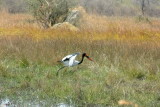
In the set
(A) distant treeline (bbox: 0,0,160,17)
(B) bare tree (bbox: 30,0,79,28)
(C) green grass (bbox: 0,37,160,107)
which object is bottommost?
(A) distant treeline (bbox: 0,0,160,17)

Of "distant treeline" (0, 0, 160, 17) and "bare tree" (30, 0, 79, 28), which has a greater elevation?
"bare tree" (30, 0, 79, 28)

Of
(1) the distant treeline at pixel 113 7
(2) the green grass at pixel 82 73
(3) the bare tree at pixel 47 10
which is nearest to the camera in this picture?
(2) the green grass at pixel 82 73

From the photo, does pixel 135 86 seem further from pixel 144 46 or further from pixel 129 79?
pixel 144 46

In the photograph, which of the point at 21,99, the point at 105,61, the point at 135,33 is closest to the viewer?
the point at 21,99

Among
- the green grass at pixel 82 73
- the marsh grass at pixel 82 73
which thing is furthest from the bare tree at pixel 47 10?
the green grass at pixel 82 73

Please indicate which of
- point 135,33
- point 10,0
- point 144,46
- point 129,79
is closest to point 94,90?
point 129,79

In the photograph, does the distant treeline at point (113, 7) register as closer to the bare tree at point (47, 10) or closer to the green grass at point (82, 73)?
the bare tree at point (47, 10)

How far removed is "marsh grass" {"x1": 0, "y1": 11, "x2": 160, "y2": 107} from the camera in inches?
243

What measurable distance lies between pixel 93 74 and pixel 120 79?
34.8 inches

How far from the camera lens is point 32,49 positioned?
928 cm

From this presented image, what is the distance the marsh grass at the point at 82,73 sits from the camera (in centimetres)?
618

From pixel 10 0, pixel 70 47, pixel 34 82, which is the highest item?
pixel 34 82

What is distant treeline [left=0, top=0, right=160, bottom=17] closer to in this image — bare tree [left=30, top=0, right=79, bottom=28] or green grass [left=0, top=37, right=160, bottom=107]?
bare tree [left=30, top=0, right=79, bottom=28]

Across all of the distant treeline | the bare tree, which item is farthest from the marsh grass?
the distant treeline
